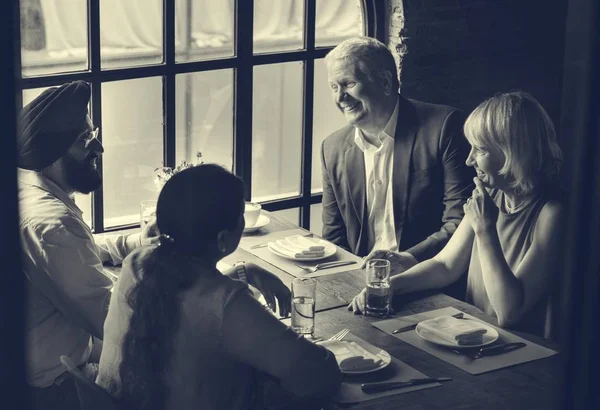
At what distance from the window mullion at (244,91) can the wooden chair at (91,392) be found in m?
2.27

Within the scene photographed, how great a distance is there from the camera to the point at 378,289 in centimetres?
260

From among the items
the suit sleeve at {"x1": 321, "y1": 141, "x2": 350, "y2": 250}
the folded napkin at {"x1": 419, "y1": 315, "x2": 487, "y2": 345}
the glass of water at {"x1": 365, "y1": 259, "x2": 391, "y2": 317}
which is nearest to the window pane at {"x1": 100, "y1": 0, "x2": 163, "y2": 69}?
the suit sleeve at {"x1": 321, "y1": 141, "x2": 350, "y2": 250}

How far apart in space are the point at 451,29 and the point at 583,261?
3.75m

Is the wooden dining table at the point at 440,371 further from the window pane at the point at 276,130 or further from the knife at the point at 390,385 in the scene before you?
the window pane at the point at 276,130

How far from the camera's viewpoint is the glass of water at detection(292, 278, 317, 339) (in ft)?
8.11

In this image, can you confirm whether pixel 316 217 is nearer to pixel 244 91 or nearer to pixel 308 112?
pixel 308 112

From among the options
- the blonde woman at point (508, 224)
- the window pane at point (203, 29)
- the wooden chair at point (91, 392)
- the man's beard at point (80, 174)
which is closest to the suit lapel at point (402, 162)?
the blonde woman at point (508, 224)

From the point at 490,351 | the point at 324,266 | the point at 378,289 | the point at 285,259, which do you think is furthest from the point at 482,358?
the point at 285,259

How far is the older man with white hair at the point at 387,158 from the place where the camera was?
353 cm

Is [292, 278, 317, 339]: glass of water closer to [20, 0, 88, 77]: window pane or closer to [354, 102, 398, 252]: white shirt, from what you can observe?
[354, 102, 398, 252]: white shirt

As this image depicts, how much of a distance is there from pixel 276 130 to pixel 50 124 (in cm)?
179

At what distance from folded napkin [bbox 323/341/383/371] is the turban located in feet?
3.07

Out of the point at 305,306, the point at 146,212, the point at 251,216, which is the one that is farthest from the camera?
the point at 251,216

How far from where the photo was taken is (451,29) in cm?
442
